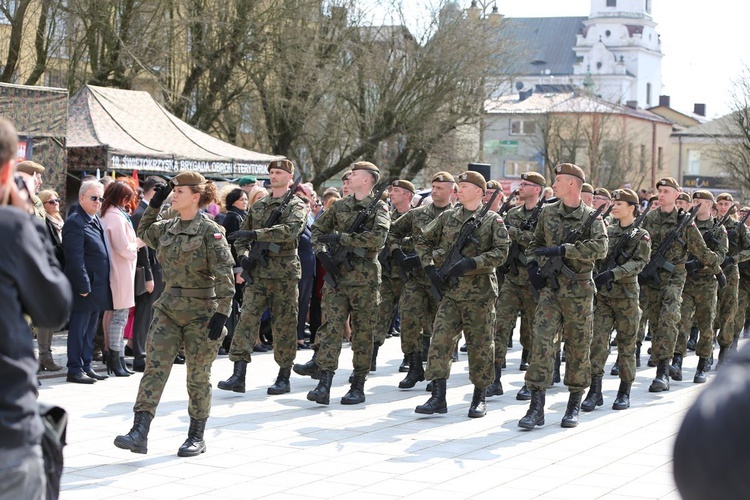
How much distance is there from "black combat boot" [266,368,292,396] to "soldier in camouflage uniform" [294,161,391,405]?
1.52ft

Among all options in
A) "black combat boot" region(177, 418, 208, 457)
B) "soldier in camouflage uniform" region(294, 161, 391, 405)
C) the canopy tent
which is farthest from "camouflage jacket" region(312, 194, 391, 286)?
the canopy tent

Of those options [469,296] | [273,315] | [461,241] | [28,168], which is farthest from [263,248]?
[28,168]

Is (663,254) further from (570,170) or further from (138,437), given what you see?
(138,437)

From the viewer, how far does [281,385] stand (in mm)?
10688

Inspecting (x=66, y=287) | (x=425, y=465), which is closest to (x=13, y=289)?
(x=66, y=287)

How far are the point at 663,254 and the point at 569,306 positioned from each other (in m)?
3.16

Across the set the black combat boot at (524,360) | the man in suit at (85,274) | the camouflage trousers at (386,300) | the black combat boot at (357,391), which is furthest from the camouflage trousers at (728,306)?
the man in suit at (85,274)

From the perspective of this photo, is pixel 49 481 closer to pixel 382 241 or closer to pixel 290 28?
pixel 382 241

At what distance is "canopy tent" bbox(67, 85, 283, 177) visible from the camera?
52.0 ft

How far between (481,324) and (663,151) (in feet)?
283

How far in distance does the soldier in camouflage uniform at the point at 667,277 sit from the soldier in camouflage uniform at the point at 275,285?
3.99 meters

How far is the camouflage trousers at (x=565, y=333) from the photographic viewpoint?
927 centimetres

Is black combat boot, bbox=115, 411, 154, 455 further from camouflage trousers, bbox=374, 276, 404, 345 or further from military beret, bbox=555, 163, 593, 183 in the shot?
camouflage trousers, bbox=374, 276, 404, 345

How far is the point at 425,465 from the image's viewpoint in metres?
7.82
